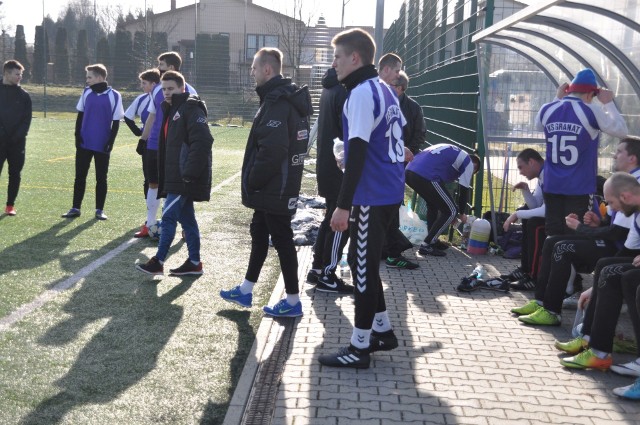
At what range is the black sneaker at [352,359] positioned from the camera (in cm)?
505

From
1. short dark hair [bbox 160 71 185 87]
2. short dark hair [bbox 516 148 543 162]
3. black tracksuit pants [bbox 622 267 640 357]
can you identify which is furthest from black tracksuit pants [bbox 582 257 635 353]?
short dark hair [bbox 160 71 185 87]

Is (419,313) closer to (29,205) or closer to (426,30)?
(29,205)

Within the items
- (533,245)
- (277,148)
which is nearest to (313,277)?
(277,148)

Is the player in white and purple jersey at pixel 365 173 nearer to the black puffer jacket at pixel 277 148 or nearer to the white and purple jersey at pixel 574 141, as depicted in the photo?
the black puffer jacket at pixel 277 148

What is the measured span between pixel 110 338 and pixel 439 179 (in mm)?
4661

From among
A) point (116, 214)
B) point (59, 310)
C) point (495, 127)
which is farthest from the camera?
point (116, 214)

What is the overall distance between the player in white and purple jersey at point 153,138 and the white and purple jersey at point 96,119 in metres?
1.11

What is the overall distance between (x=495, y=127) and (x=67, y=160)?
11156 mm

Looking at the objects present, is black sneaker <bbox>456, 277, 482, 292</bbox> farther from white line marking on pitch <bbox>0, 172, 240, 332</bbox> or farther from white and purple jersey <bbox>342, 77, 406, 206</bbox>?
white line marking on pitch <bbox>0, 172, 240, 332</bbox>

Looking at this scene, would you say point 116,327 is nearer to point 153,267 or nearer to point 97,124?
point 153,267

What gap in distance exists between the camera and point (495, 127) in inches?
372

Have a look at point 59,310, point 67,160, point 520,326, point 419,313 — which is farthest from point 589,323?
point 67,160

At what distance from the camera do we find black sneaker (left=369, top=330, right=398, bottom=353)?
5.28 m

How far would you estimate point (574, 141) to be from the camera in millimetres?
6859
